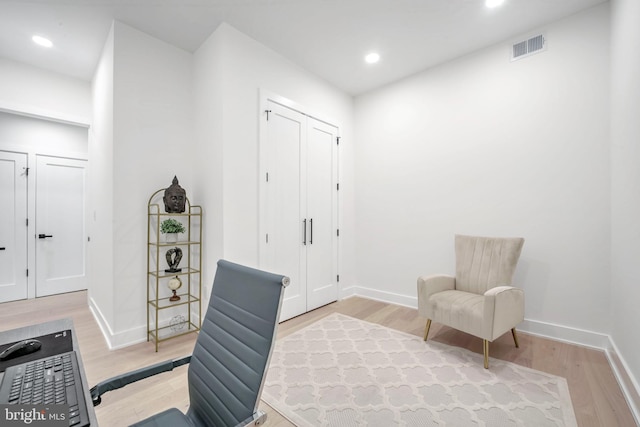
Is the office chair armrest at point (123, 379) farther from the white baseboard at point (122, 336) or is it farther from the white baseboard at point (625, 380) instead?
the white baseboard at point (625, 380)

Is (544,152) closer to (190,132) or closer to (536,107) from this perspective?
(536,107)

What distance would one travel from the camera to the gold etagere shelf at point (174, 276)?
2777 mm

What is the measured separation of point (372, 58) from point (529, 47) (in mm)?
1576

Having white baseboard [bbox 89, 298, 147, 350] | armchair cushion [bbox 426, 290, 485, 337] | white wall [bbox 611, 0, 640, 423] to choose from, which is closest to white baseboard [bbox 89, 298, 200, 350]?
white baseboard [bbox 89, 298, 147, 350]

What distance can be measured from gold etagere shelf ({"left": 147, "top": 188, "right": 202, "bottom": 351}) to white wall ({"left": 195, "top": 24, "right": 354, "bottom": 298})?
26 cm

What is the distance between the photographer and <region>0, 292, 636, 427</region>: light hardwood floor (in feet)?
5.80

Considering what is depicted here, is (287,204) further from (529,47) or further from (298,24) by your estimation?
(529,47)

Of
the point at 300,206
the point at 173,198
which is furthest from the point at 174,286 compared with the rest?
the point at 300,206

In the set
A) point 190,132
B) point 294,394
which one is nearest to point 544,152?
point 294,394

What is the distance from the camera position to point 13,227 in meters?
3.86

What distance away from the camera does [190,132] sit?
3133 mm

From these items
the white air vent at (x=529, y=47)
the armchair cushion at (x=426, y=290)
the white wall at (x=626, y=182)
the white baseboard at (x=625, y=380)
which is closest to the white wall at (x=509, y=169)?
the white air vent at (x=529, y=47)

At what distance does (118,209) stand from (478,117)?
3865 mm

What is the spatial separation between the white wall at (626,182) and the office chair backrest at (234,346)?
233cm
